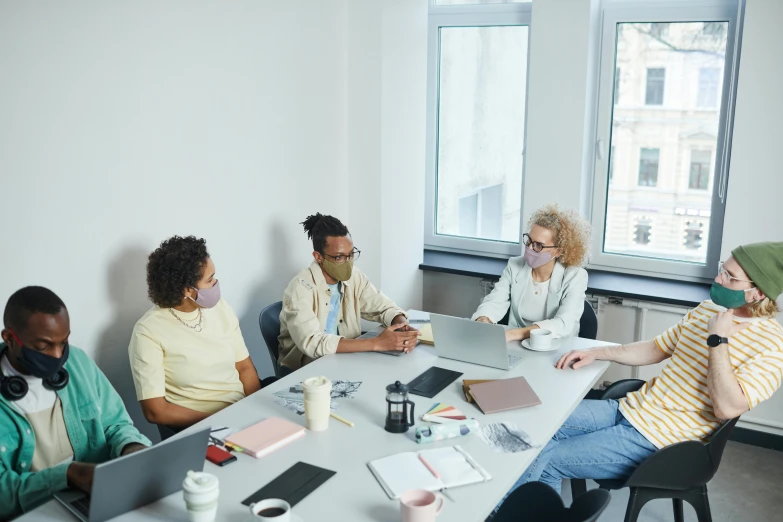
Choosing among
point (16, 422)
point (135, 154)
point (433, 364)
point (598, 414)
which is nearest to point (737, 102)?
point (598, 414)

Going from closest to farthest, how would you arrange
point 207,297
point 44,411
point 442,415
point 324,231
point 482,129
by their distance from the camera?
point 44,411
point 442,415
point 207,297
point 324,231
point 482,129

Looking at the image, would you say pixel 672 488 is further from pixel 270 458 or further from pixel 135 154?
pixel 135 154

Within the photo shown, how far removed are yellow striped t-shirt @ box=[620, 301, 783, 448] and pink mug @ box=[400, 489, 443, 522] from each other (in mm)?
1102

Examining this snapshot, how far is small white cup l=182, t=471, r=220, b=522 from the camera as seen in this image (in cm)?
162

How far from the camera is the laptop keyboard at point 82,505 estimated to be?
169 centimetres

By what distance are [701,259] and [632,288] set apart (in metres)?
0.45

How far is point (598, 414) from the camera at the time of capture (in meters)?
2.61

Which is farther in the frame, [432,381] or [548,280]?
[548,280]

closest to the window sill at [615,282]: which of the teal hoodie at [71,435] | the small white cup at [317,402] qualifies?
the small white cup at [317,402]

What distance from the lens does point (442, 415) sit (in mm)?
2215

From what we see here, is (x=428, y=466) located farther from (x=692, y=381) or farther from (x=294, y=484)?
(x=692, y=381)

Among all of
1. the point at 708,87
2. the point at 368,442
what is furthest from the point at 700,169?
the point at 368,442

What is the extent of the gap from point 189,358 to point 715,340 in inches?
68.6

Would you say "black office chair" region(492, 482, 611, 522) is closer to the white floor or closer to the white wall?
the white floor
